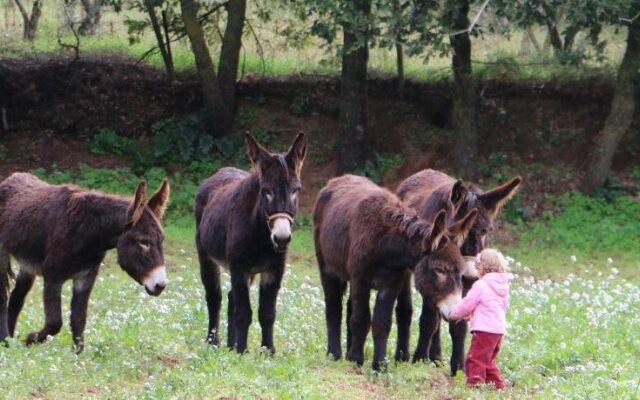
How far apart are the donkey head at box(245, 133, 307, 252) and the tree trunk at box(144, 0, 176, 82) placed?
1251 cm

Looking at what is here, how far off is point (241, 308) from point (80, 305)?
159 cm

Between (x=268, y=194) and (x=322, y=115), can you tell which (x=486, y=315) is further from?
(x=322, y=115)

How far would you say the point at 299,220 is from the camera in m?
22.2

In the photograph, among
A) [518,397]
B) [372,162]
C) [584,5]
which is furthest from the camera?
[372,162]

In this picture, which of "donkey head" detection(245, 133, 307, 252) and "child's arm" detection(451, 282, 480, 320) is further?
"donkey head" detection(245, 133, 307, 252)

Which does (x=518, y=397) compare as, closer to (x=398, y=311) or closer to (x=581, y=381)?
(x=581, y=381)

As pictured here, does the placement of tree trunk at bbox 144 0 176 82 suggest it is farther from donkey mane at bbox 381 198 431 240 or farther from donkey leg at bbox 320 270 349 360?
donkey mane at bbox 381 198 431 240

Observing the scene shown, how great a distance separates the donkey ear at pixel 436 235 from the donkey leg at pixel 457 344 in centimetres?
110

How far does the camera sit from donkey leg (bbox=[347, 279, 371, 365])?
10195 mm

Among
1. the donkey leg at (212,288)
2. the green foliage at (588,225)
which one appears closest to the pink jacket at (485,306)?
the donkey leg at (212,288)

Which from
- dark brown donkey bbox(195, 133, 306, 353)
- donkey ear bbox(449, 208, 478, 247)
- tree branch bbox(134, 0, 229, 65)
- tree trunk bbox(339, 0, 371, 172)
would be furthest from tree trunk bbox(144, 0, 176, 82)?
donkey ear bbox(449, 208, 478, 247)

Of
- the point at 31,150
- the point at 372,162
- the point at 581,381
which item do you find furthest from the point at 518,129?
the point at 581,381

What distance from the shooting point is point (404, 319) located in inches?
427

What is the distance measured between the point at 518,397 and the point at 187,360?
296 centimetres
